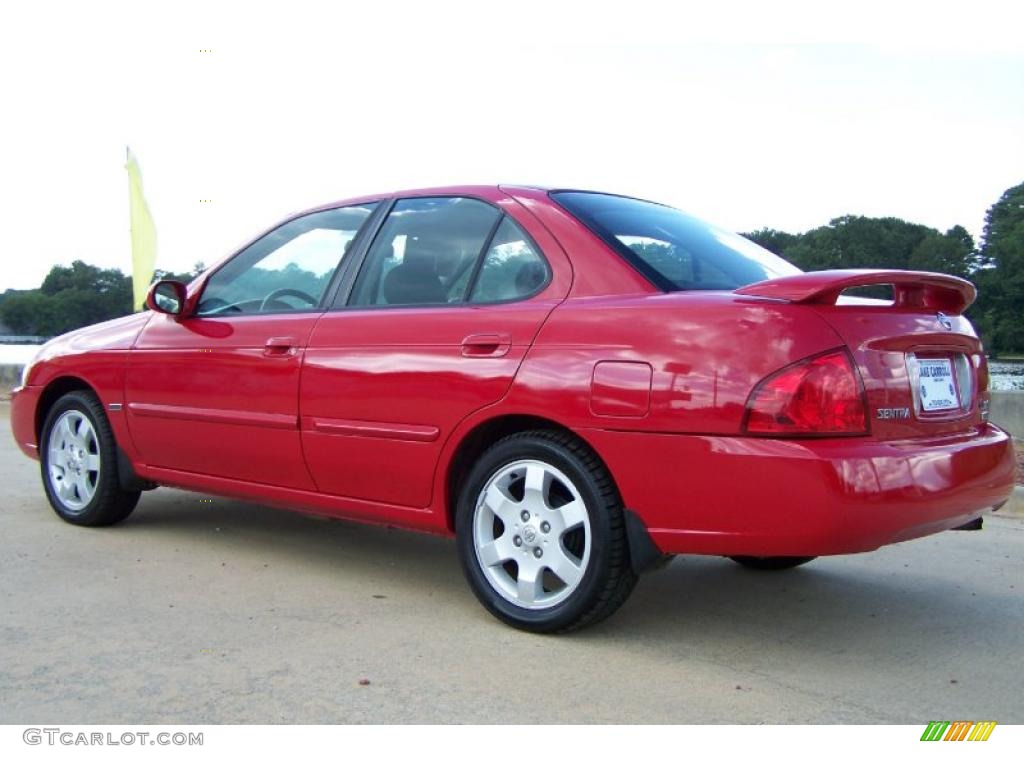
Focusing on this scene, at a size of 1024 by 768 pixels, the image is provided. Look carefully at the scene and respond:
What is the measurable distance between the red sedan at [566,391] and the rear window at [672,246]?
0.01 metres

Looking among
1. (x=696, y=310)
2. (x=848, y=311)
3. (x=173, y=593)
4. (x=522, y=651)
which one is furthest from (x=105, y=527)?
(x=848, y=311)

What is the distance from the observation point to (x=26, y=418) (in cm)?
576

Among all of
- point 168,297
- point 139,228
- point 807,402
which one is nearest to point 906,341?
point 807,402

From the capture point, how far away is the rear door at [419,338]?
12.3 ft

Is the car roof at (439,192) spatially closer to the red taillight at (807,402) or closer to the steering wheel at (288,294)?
the steering wheel at (288,294)

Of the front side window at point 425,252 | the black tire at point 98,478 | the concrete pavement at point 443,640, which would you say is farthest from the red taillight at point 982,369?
the black tire at point 98,478

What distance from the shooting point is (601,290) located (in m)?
3.61

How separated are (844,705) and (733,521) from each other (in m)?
0.59

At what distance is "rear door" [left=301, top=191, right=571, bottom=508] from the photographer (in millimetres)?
3742

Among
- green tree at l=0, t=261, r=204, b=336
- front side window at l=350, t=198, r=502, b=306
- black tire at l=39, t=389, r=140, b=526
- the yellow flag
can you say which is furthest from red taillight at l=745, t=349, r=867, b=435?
the yellow flag

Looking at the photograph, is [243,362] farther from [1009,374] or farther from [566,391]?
[1009,374]
